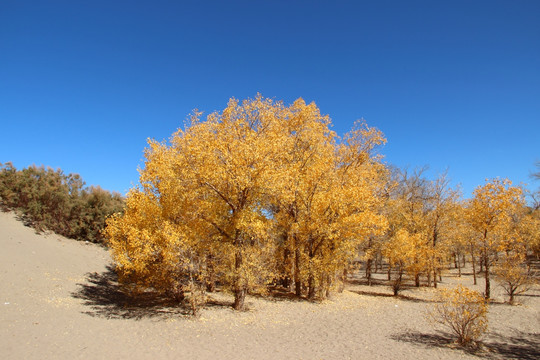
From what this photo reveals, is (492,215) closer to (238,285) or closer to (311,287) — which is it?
(311,287)

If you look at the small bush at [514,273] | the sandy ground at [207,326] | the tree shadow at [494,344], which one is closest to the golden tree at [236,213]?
the sandy ground at [207,326]

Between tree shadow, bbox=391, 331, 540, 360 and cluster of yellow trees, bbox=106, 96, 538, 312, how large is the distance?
489 cm

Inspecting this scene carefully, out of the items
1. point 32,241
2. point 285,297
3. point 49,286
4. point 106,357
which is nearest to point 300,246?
point 285,297

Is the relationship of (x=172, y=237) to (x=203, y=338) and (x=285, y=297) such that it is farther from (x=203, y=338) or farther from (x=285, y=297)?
(x=285, y=297)

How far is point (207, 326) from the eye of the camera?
10625 millimetres

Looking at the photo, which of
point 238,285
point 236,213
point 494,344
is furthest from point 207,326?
point 494,344

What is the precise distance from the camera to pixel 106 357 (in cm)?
769

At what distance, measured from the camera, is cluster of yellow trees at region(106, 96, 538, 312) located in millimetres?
11875

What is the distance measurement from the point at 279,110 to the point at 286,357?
39.2 feet

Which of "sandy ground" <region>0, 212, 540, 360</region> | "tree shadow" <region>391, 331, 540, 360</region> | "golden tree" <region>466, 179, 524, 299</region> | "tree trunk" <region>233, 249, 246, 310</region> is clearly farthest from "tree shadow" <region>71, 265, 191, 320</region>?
"golden tree" <region>466, 179, 524, 299</region>

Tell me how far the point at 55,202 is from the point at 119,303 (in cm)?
1325

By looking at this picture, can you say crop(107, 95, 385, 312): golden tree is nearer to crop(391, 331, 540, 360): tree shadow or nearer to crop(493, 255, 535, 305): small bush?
crop(391, 331, 540, 360): tree shadow

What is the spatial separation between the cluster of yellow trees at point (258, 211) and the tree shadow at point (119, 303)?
0.58 m

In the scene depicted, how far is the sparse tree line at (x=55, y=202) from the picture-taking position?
67.2ft
